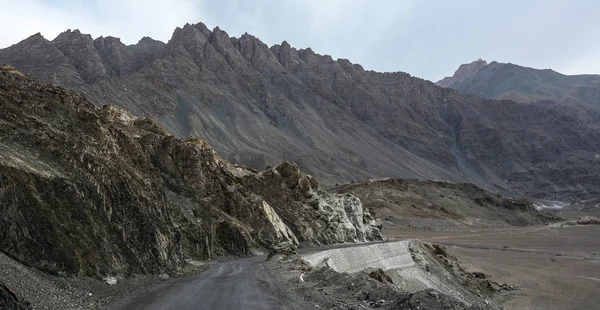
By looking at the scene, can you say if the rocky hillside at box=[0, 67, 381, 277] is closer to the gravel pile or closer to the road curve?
the gravel pile

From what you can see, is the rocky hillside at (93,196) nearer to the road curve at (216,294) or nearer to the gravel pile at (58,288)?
the gravel pile at (58,288)

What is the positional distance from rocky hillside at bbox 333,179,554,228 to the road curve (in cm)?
8223

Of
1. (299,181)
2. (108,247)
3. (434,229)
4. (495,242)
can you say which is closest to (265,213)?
(299,181)

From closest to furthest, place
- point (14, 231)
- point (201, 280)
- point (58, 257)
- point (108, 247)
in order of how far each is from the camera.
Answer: point (14, 231), point (58, 257), point (108, 247), point (201, 280)

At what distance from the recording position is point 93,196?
19.4 meters

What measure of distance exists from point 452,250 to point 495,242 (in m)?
18.3

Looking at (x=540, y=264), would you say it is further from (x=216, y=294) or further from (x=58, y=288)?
(x=58, y=288)

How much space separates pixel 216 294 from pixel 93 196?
21.8ft

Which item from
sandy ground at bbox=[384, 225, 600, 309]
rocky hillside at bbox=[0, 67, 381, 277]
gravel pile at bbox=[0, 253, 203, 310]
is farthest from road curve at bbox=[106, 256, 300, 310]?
sandy ground at bbox=[384, 225, 600, 309]

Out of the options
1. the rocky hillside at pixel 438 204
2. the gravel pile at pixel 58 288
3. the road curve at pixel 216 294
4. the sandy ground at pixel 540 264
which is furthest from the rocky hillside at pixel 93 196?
the rocky hillside at pixel 438 204

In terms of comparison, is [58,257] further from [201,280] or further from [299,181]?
[299,181]

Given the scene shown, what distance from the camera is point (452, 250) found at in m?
66.6

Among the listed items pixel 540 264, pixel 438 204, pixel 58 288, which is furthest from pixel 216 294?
pixel 438 204

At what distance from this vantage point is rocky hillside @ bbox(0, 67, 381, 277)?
16016 mm
